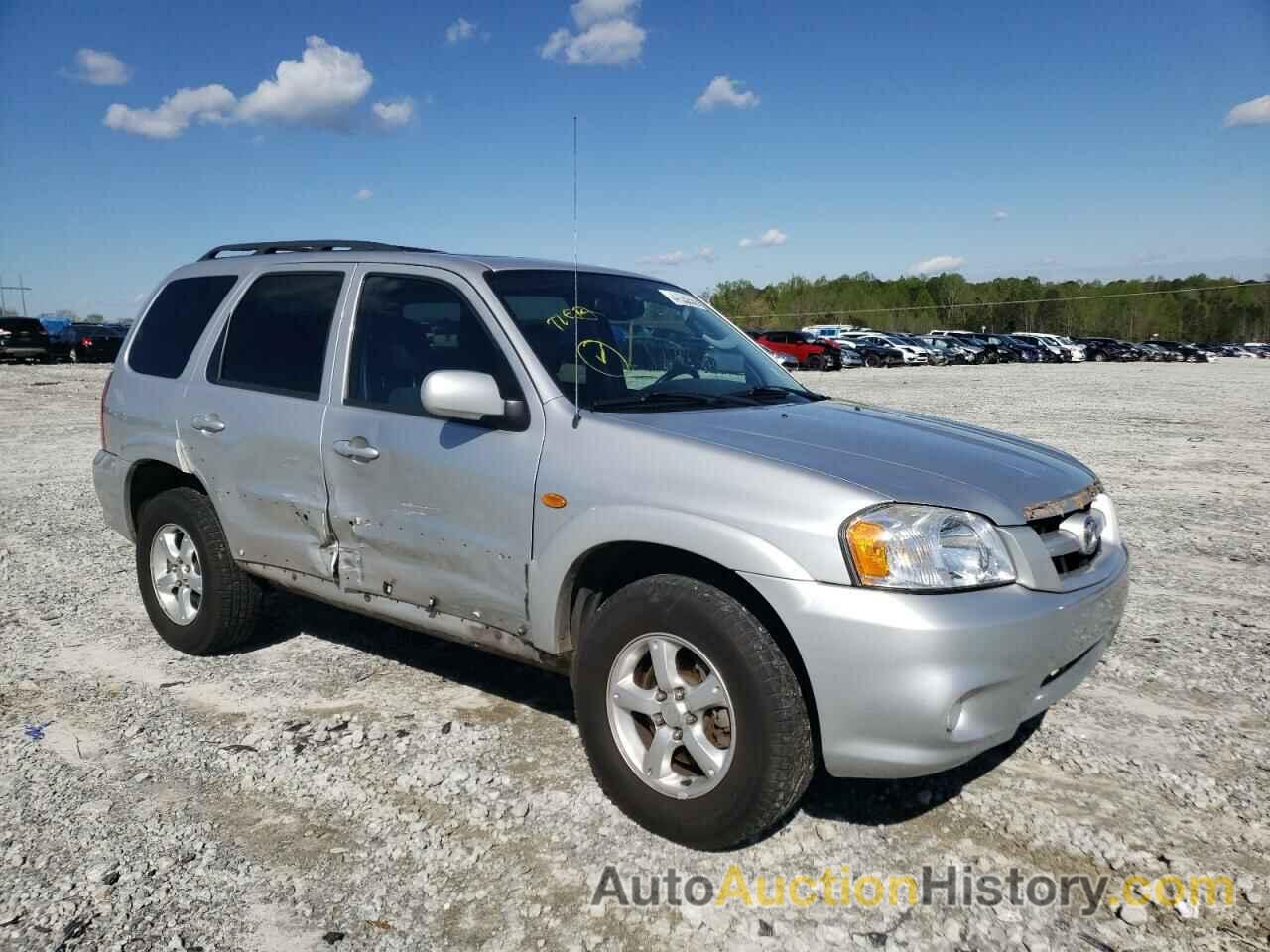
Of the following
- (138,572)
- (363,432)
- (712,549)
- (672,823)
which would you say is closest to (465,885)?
(672,823)

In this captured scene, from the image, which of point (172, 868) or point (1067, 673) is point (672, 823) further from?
point (172, 868)

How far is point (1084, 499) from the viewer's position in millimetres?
3219

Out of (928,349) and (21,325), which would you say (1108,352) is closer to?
(928,349)

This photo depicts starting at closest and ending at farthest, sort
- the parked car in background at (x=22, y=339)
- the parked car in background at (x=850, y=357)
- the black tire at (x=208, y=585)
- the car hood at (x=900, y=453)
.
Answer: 1. the car hood at (x=900, y=453)
2. the black tire at (x=208, y=585)
3. the parked car in background at (x=22, y=339)
4. the parked car in background at (x=850, y=357)

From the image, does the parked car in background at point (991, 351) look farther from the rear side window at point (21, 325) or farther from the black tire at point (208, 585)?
the black tire at point (208, 585)

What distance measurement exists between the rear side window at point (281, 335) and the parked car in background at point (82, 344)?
1352 inches

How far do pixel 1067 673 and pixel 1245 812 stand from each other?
902 millimetres

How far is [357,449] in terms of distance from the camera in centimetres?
372

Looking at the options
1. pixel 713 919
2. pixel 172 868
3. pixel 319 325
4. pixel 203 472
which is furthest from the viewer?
pixel 203 472

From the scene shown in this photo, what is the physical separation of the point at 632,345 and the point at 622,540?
107 centimetres

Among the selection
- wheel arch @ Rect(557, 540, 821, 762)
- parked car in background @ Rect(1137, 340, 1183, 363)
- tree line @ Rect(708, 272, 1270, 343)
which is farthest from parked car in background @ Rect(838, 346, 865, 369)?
tree line @ Rect(708, 272, 1270, 343)

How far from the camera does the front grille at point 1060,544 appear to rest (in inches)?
116

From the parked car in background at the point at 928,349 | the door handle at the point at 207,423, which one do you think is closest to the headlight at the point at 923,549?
A: the door handle at the point at 207,423

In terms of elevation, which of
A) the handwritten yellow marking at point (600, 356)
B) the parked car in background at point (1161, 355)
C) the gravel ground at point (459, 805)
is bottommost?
the gravel ground at point (459, 805)
